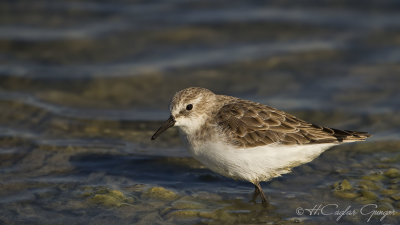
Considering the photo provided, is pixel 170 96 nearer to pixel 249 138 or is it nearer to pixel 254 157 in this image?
pixel 249 138

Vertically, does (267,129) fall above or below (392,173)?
above

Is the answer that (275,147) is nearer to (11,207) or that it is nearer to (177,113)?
(177,113)

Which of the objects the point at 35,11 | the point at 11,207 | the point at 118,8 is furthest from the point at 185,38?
the point at 11,207

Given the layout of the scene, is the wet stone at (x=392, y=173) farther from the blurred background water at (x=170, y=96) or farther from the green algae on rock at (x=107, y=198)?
the green algae on rock at (x=107, y=198)

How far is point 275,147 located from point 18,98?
620 cm

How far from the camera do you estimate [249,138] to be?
7.72 meters

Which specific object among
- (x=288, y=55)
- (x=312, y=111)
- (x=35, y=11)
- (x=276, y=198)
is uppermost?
(x=35, y=11)

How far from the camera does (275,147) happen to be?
7.68 metres

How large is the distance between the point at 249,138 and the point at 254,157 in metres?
0.27

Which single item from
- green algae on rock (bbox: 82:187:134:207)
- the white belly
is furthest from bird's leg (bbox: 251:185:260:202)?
green algae on rock (bbox: 82:187:134:207)

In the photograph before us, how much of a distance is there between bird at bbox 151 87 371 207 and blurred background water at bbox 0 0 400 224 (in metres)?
0.71

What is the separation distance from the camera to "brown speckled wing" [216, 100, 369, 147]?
7.70 meters

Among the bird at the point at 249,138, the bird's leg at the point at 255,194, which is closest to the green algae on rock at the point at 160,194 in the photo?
the bird at the point at 249,138

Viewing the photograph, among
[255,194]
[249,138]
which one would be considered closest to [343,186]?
[255,194]
